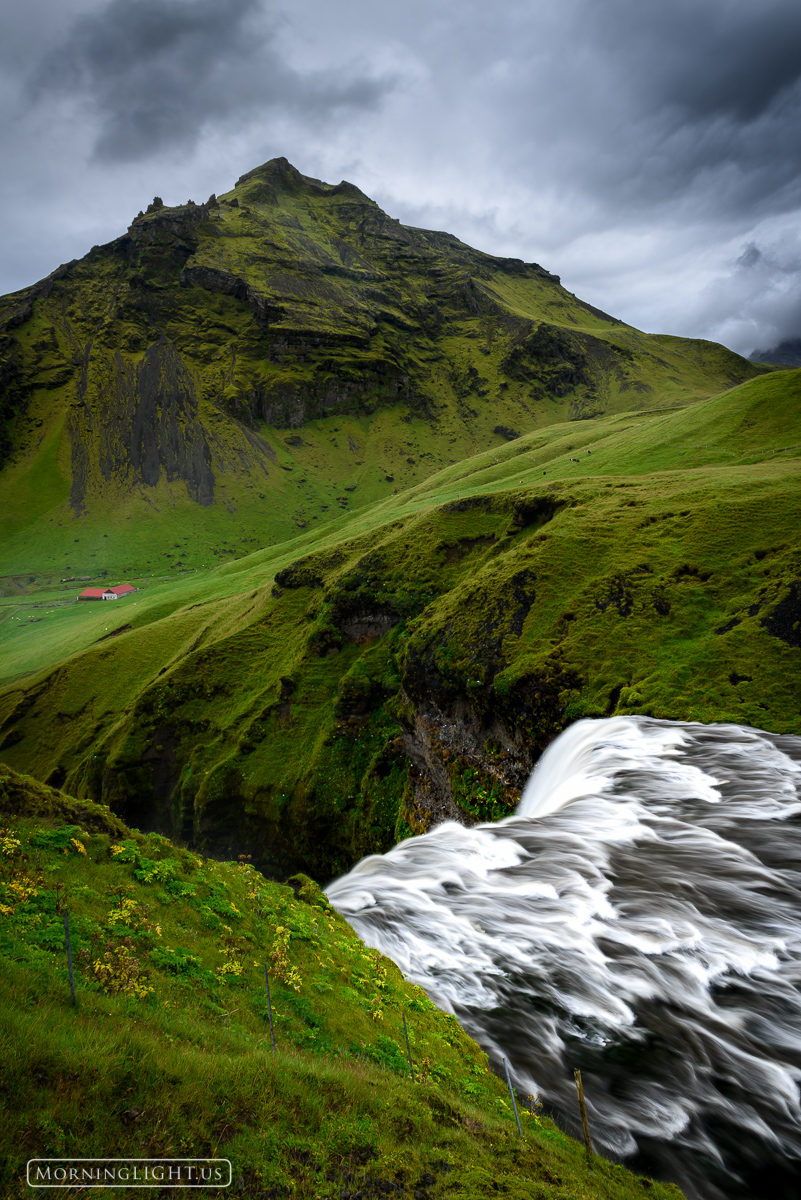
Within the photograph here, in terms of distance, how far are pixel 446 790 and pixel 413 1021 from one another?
2429 cm

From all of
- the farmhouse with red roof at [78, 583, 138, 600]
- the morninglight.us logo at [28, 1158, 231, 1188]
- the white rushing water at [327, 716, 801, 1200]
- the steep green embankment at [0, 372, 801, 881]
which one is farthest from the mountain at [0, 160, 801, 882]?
the farmhouse with red roof at [78, 583, 138, 600]

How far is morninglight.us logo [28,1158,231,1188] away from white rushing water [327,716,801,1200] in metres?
6.36

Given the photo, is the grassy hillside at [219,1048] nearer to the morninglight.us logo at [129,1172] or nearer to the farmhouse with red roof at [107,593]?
the morninglight.us logo at [129,1172]

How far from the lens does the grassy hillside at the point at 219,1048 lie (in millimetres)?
5684

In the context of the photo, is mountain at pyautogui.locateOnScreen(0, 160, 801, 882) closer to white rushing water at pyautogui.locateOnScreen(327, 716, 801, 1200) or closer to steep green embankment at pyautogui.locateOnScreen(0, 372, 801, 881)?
steep green embankment at pyautogui.locateOnScreen(0, 372, 801, 881)

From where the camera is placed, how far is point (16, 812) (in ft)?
37.3

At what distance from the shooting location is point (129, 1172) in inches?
202

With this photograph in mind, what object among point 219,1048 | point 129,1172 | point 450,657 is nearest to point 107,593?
point 450,657

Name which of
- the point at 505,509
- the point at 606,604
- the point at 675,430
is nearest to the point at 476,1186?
the point at 606,604

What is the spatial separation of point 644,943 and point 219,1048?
9.52m

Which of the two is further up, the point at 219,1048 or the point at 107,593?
the point at 219,1048

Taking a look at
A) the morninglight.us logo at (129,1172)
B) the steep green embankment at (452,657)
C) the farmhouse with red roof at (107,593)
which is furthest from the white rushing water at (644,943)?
the farmhouse with red roof at (107,593)

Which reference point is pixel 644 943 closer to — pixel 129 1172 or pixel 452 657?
pixel 129 1172

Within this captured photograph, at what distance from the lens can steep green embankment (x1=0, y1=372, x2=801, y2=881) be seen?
2633cm
